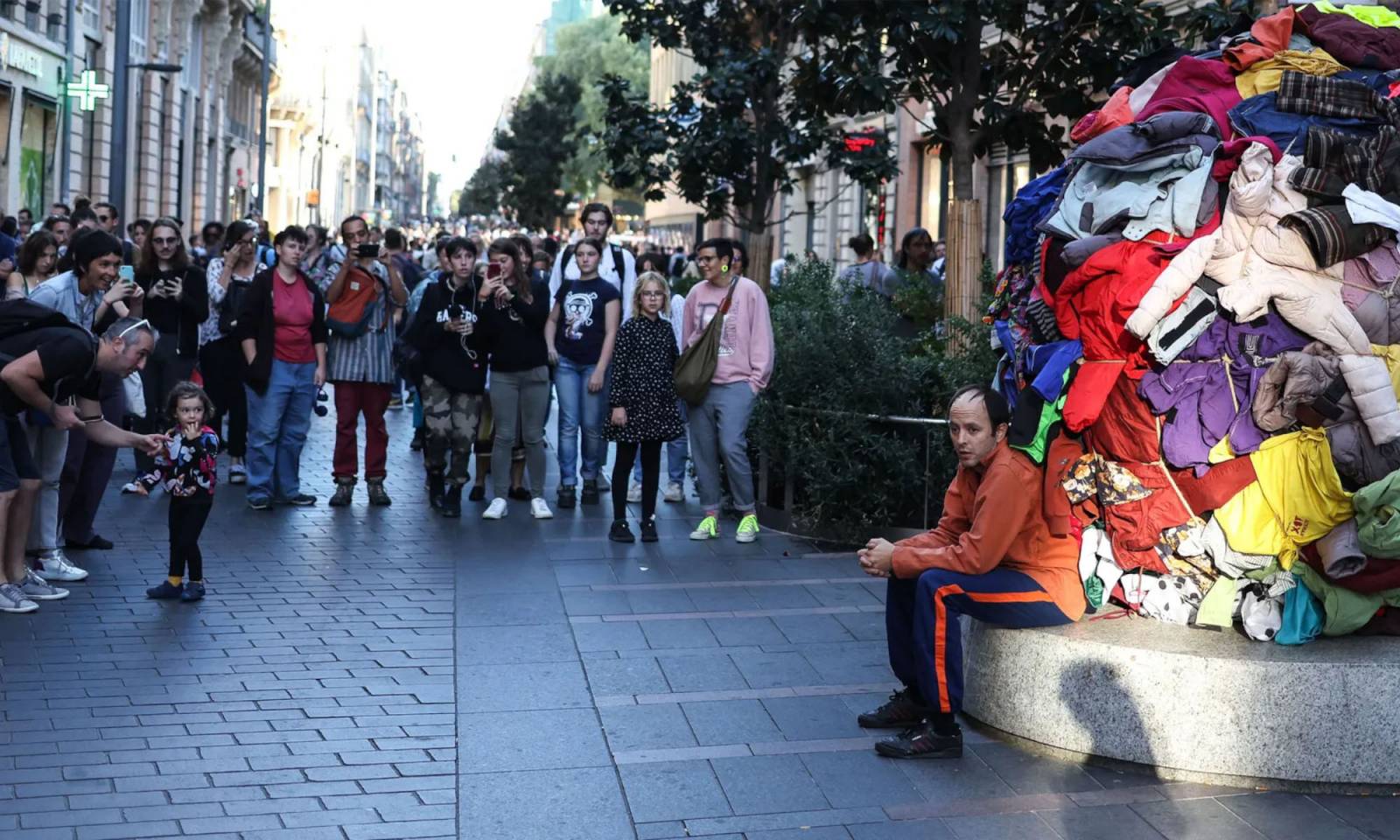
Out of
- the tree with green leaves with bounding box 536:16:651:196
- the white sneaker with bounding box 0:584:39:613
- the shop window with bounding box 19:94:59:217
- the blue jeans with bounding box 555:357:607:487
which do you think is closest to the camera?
the white sneaker with bounding box 0:584:39:613

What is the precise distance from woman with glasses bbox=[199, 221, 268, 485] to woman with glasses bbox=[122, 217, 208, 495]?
0.87 feet

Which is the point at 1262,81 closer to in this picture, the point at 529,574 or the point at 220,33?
the point at 529,574

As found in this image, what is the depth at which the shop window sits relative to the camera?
1168 inches

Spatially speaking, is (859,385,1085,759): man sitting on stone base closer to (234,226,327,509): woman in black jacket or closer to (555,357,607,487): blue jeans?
(555,357,607,487): blue jeans

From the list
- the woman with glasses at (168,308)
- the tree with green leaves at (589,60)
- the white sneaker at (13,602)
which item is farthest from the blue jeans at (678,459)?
the tree with green leaves at (589,60)

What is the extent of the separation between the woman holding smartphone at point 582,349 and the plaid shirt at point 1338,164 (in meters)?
6.10

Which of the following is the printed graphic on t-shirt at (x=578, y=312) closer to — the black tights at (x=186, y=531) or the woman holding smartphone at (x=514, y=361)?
the woman holding smartphone at (x=514, y=361)

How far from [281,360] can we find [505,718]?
5.91 metres

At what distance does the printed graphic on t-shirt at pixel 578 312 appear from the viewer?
475 inches

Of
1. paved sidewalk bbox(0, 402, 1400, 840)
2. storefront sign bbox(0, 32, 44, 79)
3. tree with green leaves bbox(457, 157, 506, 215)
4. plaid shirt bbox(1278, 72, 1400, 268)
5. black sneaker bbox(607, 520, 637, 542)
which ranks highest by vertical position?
tree with green leaves bbox(457, 157, 506, 215)

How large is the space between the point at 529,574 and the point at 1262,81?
4887mm

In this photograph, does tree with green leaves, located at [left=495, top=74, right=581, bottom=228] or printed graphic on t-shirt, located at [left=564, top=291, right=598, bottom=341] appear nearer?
printed graphic on t-shirt, located at [left=564, top=291, right=598, bottom=341]

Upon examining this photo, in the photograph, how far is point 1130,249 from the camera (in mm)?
6488

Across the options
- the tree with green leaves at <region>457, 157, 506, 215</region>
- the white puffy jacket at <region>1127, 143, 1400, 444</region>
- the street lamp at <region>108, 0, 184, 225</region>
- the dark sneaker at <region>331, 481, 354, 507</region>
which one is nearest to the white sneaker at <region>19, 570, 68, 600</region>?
the dark sneaker at <region>331, 481, 354, 507</region>
